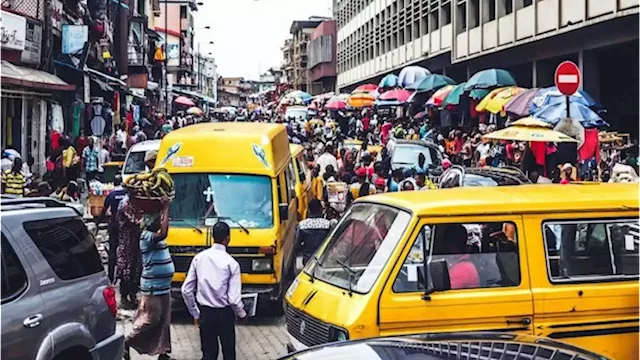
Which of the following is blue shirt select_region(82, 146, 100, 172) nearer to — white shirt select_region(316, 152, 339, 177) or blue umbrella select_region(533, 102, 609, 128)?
white shirt select_region(316, 152, 339, 177)

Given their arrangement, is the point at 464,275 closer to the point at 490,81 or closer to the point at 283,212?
the point at 283,212

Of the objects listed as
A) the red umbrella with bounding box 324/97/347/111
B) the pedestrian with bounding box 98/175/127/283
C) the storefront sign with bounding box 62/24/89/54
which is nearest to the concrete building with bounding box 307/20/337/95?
the red umbrella with bounding box 324/97/347/111

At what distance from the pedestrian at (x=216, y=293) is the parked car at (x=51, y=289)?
0.84 metres

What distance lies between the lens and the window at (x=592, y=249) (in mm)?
6113

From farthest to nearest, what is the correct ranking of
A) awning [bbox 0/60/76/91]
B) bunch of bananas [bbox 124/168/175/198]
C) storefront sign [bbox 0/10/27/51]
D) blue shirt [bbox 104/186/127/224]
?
storefront sign [bbox 0/10/27/51]
awning [bbox 0/60/76/91]
blue shirt [bbox 104/186/127/224]
bunch of bananas [bbox 124/168/175/198]

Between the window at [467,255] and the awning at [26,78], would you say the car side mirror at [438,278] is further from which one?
the awning at [26,78]

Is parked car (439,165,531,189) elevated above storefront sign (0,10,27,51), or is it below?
below

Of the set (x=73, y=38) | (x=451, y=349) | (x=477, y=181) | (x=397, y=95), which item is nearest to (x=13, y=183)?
(x=477, y=181)

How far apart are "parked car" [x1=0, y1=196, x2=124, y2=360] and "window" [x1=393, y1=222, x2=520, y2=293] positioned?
236 centimetres

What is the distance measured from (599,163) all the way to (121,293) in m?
8.90

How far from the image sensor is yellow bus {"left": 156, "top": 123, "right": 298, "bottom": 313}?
33.7 feet

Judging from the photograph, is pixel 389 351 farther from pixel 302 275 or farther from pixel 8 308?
pixel 302 275

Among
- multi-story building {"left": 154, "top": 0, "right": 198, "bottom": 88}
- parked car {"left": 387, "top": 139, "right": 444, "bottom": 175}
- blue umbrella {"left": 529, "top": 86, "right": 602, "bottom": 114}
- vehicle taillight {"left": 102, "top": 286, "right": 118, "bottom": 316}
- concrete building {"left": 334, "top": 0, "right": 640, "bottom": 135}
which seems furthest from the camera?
multi-story building {"left": 154, "top": 0, "right": 198, "bottom": 88}

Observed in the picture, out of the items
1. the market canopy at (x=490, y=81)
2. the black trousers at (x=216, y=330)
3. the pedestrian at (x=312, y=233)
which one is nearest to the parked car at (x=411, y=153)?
the market canopy at (x=490, y=81)
